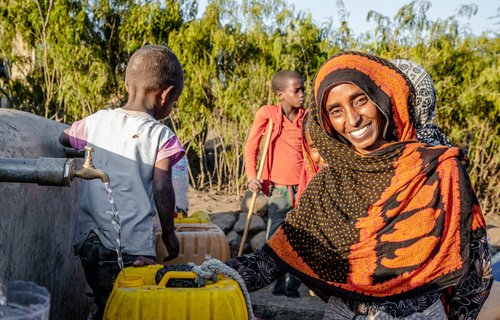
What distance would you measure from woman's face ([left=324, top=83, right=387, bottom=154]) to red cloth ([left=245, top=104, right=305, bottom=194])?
315cm

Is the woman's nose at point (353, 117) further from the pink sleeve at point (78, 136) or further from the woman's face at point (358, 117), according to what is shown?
the pink sleeve at point (78, 136)

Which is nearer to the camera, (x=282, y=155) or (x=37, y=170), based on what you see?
(x=37, y=170)

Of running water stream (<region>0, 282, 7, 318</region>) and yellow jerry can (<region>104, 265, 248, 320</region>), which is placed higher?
running water stream (<region>0, 282, 7, 318</region>)

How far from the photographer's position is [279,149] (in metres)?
5.21

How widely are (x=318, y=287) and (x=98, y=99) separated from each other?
20.4 ft

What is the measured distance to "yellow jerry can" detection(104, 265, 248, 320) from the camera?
1.51 m

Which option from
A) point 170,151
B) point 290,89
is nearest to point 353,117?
point 170,151

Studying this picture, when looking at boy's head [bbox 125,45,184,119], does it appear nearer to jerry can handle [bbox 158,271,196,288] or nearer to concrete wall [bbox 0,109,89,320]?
concrete wall [bbox 0,109,89,320]

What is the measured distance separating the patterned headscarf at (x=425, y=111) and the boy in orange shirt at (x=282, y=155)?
8.88ft

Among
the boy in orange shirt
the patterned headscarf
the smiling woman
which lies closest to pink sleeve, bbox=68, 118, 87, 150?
the smiling woman

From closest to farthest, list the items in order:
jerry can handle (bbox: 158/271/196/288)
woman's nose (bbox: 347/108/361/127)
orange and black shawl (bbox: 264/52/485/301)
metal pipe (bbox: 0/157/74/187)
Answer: metal pipe (bbox: 0/157/74/187) < jerry can handle (bbox: 158/271/196/288) < orange and black shawl (bbox: 264/52/485/301) < woman's nose (bbox: 347/108/361/127)

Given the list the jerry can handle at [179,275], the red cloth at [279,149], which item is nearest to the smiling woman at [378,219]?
the jerry can handle at [179,275]

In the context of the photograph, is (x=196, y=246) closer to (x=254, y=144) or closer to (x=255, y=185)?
(x=255, y=185)

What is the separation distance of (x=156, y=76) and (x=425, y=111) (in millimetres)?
1301
